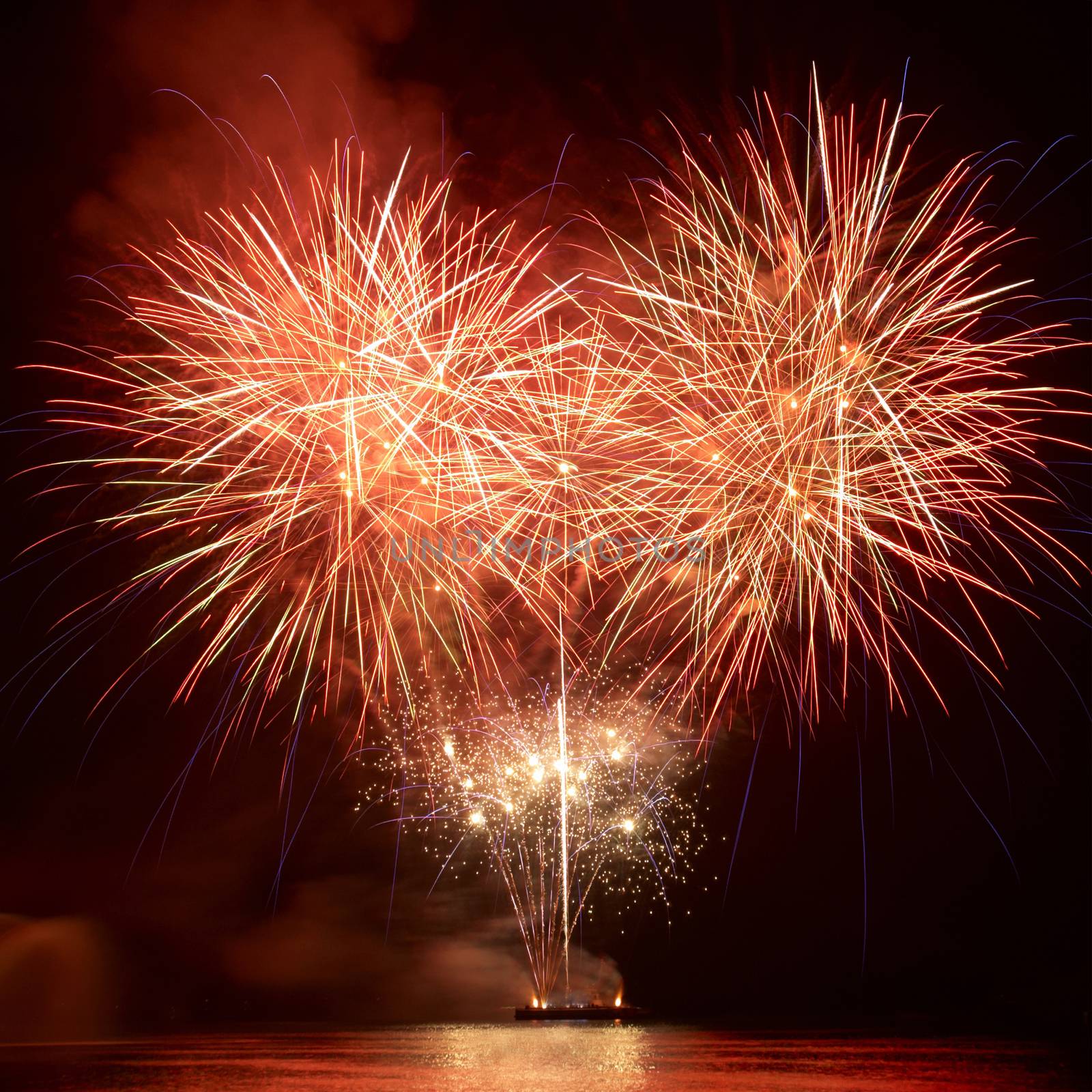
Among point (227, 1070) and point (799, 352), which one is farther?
point (227, 1070)

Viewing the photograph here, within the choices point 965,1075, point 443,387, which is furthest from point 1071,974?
point 443,387

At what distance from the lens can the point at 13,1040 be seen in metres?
38.9

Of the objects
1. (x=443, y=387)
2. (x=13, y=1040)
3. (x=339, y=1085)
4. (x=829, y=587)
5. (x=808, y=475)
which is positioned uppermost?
(x=443, y=387)

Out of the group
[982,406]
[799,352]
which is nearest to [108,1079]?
[799,352]

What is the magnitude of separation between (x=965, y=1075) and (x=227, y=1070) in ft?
52.3

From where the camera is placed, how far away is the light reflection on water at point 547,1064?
1870cm

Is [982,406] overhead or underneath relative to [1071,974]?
overhead

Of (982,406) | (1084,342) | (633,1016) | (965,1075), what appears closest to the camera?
(1084,342)

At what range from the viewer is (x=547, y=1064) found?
915 inches

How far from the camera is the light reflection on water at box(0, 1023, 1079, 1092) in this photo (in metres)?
18.7

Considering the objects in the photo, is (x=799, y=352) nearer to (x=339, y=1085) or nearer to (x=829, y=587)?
(x=829, y=587)

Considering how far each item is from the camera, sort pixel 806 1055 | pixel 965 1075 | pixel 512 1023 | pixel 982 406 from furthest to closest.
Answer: pixel 512 1023, pixel 806 1055, pixel 965 1075, pixel 982 406

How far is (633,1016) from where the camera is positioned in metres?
44.7

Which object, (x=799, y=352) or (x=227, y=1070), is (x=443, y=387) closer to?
(x=799, y=352)
